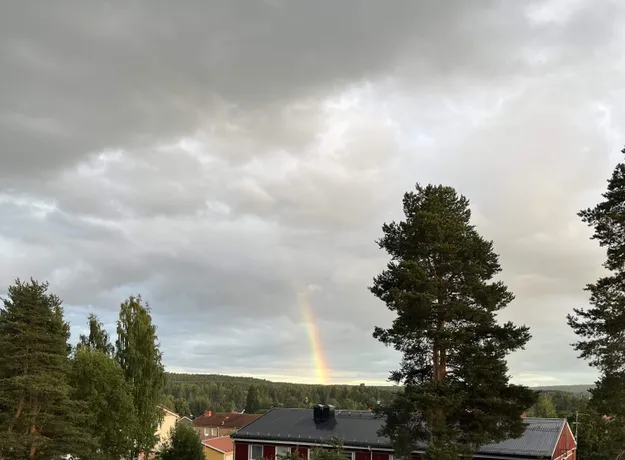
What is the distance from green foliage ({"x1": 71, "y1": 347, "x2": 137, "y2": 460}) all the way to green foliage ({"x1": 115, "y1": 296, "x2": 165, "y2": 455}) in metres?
1.31

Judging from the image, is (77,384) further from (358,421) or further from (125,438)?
(358,421)

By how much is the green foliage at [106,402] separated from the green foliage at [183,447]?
112 inches

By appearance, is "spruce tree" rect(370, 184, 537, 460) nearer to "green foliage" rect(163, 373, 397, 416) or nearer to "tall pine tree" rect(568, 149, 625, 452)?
"tall pine tree" rect(568, 149, 625, 452)

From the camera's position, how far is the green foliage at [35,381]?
2714cm

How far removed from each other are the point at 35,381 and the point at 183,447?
1315 cm

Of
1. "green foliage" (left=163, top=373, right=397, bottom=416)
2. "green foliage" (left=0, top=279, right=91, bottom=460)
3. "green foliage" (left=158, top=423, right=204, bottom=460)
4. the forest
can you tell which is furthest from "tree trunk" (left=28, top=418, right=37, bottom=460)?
"green foliage" (left=163, top=373, right=397, bottom=416)

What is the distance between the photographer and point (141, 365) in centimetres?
3825

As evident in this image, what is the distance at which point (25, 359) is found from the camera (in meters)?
27.9

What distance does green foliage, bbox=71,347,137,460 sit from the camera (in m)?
34.4

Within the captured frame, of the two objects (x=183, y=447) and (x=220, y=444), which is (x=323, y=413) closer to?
(x=183, y=447)

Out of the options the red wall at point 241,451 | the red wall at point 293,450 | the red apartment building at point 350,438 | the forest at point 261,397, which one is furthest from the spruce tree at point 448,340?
the forest at point 261,397

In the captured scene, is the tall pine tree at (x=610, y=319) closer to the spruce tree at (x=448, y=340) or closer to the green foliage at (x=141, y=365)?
the spruce tree at (x=448, y=340)

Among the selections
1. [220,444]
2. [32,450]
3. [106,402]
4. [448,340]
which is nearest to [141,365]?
[106,402]

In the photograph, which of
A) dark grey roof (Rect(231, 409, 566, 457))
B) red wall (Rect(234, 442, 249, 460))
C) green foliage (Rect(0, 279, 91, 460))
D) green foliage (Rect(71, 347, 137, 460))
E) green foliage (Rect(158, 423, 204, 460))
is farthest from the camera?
red wall (Rect(234, 442, 249, 460))
